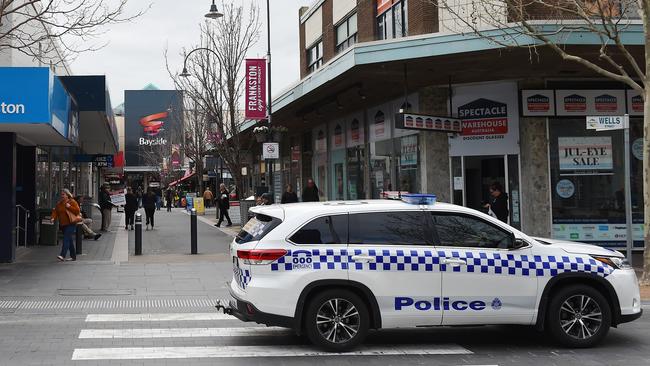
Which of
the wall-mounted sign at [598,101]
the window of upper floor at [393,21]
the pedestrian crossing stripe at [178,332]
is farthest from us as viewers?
the window of upper floor at [393,21]

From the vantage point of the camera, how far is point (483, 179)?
16.8 metres

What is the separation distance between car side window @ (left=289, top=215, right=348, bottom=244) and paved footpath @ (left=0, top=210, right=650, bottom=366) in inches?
47.2

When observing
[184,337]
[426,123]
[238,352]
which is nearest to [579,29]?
[426,123]

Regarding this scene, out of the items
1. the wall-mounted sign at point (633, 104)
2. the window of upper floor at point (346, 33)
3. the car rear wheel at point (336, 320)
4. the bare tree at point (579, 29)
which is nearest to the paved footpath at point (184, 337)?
the car rear wheel at point (336, 320)

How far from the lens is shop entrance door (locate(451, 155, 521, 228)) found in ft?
52.7

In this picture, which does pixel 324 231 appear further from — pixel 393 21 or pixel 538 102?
pixel 393 21

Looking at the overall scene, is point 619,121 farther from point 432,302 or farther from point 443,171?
point 432,302

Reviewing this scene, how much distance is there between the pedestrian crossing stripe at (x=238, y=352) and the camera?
21.1 ft

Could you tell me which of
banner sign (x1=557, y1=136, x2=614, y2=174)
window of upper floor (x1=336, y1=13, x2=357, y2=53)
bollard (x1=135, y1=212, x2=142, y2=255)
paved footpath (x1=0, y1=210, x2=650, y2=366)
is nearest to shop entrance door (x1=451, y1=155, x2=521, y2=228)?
banner sign (x1=557, y1=136, x2=614, y2=174)

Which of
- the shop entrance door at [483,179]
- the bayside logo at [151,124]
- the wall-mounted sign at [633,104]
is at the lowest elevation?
the shop entrance door at [483,179]

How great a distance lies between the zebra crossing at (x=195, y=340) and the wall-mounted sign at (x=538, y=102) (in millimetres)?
10272

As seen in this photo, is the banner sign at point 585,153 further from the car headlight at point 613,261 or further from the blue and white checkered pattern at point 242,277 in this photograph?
the blue and white checkered pattern at point 242,277

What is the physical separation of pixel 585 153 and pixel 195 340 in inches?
486

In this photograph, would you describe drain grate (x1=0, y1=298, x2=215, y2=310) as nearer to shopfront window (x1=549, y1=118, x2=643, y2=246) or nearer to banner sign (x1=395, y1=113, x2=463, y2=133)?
banner sign (x1=395, y1=113, x2=463, y2=133)
